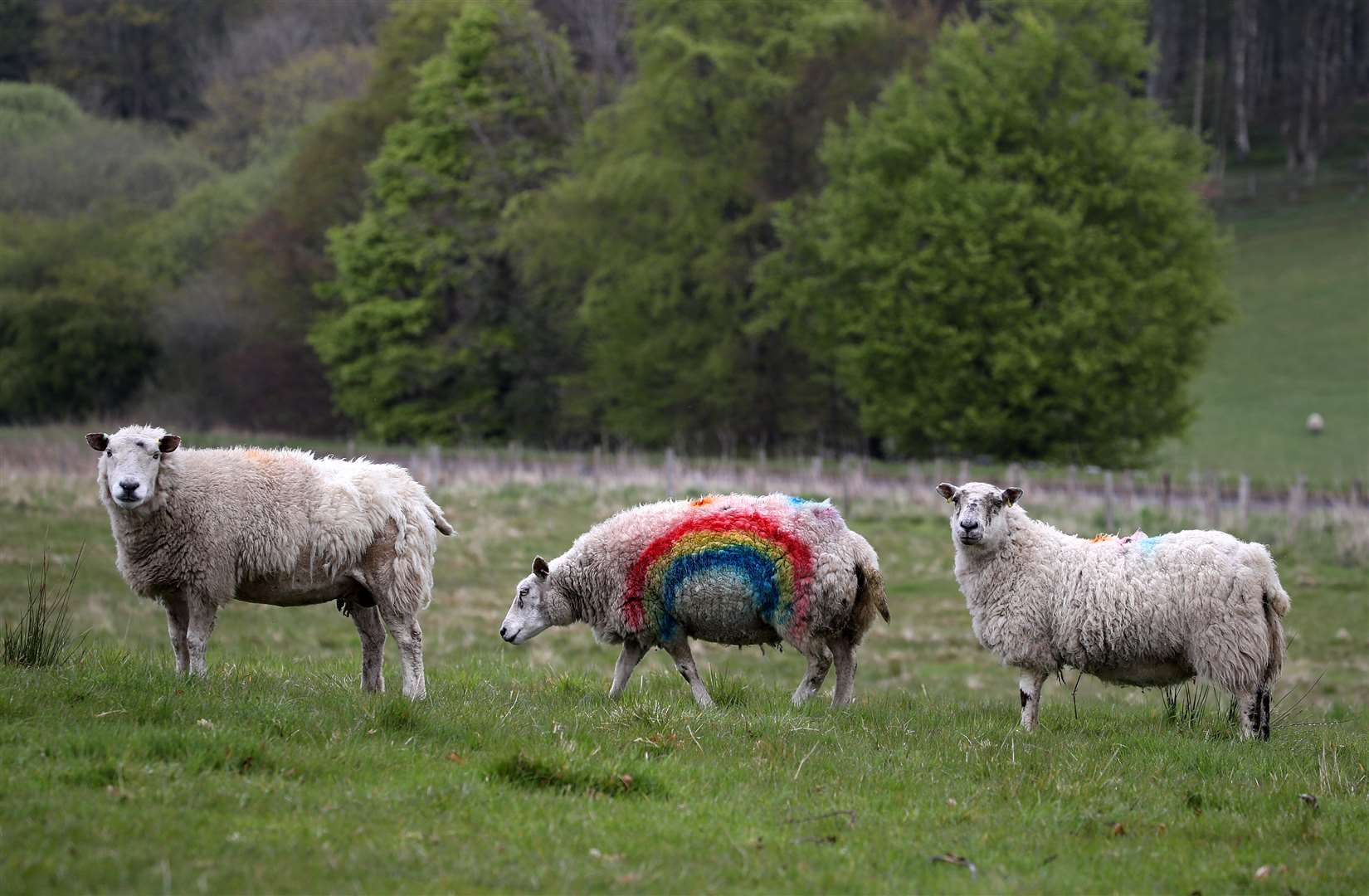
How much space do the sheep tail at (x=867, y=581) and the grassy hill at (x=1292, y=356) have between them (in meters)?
28.9

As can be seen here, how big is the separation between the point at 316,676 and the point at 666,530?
2.84 meters

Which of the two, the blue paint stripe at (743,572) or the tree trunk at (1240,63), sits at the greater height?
the tree trunk at (1240,63)

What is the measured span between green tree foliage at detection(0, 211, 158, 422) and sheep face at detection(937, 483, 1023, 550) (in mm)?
49785

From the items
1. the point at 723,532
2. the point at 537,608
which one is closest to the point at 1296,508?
the point at 723,532

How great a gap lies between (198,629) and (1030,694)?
5.94 m

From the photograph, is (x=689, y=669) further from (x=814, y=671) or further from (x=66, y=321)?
(x=66, y=321)

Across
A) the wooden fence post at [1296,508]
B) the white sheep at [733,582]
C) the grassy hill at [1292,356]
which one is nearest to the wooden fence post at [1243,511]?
the wooden fence post at [1296,508]

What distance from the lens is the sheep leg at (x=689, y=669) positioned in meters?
10.9

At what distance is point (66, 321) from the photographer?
55438mm

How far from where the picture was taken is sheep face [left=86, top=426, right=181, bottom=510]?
10060 millimetres

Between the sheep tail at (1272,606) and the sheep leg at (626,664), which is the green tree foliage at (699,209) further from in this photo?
the sheep tail at (1272,606)

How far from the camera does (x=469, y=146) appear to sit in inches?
2063

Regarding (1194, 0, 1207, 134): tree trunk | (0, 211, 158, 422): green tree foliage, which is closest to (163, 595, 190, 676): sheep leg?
(0, 211, 158, 422): green tree foliage

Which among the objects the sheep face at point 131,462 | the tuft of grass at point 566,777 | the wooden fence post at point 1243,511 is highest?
the sheep face at point 131,462
